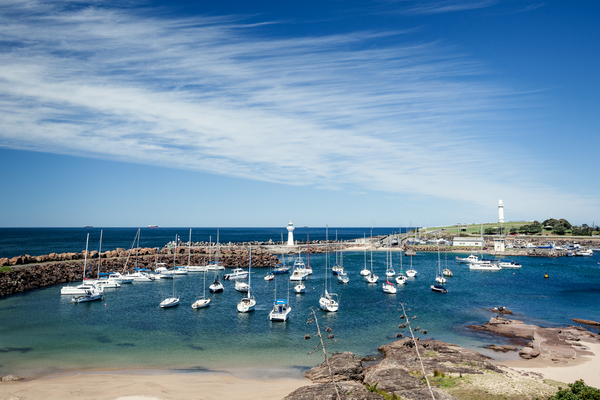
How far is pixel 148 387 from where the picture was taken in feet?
81.9

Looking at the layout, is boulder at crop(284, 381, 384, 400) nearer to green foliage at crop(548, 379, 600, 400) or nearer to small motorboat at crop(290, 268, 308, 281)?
green foliage at crop(548, 379, 600, 400)

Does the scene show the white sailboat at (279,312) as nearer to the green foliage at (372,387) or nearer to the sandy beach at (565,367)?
the green foliage at (372,387)

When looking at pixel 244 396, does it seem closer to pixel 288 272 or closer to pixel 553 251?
pixel 288 272

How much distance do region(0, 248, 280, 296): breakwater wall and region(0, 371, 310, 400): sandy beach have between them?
41129 mm

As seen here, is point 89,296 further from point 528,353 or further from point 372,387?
point 528,353

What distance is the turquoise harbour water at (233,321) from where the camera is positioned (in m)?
32.1

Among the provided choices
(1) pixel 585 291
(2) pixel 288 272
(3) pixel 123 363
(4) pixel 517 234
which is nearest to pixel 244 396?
(3) pixel 123 363

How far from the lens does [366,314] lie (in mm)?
47469

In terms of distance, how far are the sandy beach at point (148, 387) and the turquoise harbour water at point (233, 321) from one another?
2.61m

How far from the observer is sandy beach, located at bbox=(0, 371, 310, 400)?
23516 mm

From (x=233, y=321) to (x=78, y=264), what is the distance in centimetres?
4936

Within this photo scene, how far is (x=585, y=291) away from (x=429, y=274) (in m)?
29.4

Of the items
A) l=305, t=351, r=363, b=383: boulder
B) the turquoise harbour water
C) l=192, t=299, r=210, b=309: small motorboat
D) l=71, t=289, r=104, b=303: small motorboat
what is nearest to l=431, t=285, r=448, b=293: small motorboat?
the turquoise harbour water

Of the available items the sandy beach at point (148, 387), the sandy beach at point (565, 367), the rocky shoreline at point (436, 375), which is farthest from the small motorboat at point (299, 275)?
the sandy beach at point (565, 367)
